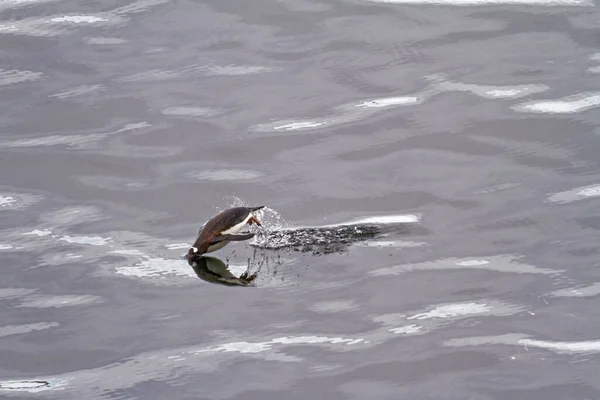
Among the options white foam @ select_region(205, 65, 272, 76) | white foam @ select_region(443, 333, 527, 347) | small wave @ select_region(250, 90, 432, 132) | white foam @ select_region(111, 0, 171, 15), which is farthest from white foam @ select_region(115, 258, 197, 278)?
white foam @ select_region(111, 0, 171, 15)

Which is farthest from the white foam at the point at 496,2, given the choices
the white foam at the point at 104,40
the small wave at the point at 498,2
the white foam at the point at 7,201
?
the white foam at the point at 7,201

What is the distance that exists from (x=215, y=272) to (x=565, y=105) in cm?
435

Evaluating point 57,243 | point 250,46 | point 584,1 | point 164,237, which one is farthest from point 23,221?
point 584,1

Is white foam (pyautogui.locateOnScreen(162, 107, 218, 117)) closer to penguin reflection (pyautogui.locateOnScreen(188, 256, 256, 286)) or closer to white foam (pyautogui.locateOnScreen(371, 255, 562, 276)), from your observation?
penguin reflection (pyautogui.locateOnScreen(188, 256, 256, 286))

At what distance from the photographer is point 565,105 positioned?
35.6 ft

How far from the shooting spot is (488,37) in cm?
1229

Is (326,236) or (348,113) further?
(348,113)

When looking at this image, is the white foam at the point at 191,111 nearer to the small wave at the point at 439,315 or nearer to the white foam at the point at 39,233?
the white foam at the point at 39,233

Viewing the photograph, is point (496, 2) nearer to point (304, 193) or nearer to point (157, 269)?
point (304, 193)

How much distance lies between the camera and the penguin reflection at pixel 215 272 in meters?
8.45

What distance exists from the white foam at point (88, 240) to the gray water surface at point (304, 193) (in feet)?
0.16

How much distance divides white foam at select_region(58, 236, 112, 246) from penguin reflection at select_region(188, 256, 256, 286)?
85 cm

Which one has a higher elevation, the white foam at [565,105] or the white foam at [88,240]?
the white foam at [565,105]

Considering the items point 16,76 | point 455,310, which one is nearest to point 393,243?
point 455,310
